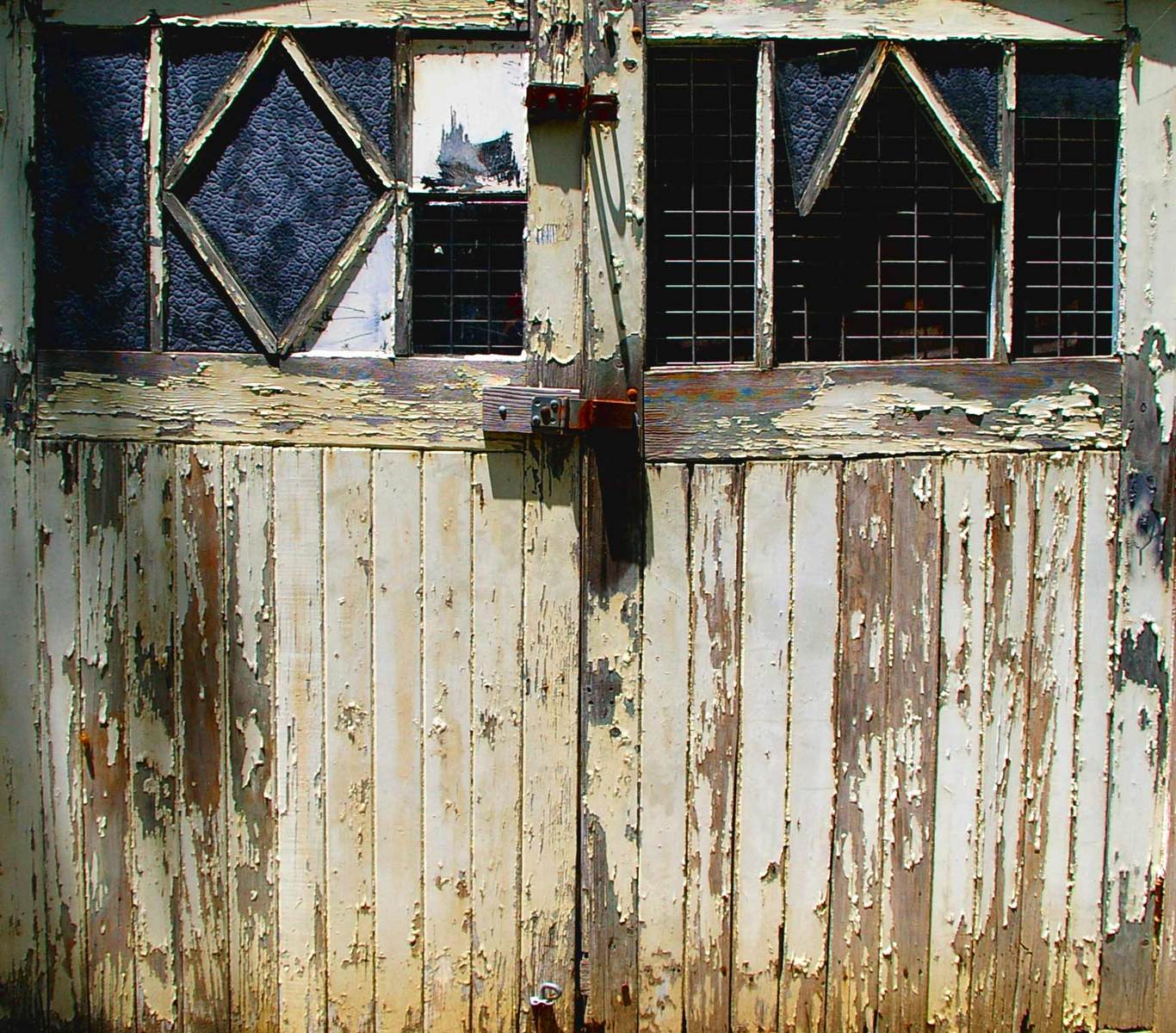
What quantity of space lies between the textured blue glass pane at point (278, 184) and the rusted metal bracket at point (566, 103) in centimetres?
42

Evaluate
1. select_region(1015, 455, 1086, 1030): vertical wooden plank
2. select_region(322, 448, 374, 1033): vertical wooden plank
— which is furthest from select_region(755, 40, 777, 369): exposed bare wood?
select_region(322, 448, 374, 1033): vertical wooden plank

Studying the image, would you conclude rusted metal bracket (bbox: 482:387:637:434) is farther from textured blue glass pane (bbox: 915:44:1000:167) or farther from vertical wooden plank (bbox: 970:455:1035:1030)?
textured blue glass pane (bbox: 915:44:1000:167)

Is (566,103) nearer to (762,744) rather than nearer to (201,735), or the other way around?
(762,744)

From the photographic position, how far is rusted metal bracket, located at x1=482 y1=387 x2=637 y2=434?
2.28m

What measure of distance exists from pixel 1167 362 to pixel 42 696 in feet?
8.83

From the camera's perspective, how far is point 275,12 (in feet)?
7.53

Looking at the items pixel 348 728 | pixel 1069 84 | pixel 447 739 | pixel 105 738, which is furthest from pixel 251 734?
pixel 1069 84

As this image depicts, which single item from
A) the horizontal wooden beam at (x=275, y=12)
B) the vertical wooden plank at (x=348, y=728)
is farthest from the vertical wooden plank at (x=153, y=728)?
the horizontal wooden beam at (x=275, y=12)

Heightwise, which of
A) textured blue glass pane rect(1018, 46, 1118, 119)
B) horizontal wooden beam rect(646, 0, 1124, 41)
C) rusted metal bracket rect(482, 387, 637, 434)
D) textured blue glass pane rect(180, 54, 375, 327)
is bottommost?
rusted metal bracket rect(482, 387, 637, 434)

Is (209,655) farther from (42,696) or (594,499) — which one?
(594,499)

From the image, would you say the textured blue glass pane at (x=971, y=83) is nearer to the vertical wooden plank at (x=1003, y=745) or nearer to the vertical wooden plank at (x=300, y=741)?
the vertical wooden plank at (x=1003, y=745)

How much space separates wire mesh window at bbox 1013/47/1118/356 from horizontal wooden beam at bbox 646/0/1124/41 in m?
0.06

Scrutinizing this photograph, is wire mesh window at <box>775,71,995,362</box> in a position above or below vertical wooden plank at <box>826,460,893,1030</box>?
above

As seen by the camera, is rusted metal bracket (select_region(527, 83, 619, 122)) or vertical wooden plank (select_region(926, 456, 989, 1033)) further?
vertical wooden plank (select_region(926, 456, 989, 1033))
